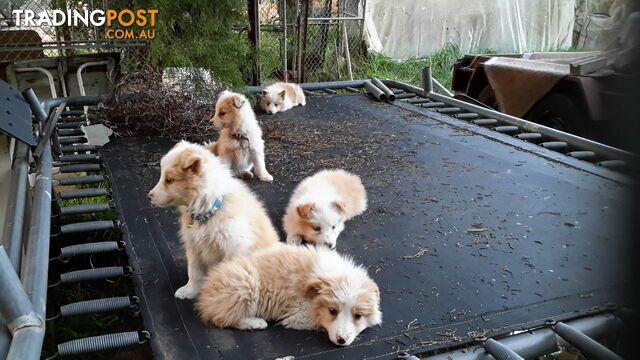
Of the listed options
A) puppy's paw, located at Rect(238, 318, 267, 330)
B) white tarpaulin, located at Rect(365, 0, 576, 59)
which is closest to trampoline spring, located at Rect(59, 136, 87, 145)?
puppy's paw, located at Rect(238, 318, 267, 330)

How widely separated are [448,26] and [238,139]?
797 centimetres

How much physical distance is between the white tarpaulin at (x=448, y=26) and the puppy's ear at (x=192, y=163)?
8764 millimetres

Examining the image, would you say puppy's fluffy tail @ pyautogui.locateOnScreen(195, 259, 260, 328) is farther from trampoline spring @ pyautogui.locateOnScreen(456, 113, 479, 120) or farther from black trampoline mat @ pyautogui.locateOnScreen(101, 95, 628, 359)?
trampoline spring @ pyautogui.locateOnScreen(456, 113, 479, 120)

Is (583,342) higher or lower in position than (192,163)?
lower

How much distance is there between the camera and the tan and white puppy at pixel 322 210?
270 cm

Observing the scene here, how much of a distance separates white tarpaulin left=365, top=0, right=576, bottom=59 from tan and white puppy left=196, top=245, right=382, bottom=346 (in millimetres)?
8846

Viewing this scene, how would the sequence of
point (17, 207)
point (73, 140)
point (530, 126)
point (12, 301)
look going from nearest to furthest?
point (12, 301) < point (17, 207) < point (73, 140) < point (530, 126)

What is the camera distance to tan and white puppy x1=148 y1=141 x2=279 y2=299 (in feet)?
7.30

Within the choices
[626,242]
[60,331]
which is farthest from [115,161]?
[626,242]

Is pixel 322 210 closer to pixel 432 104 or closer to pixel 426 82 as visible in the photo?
pixel 432 104

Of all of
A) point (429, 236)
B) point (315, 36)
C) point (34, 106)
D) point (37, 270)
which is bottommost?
point (429, 236)

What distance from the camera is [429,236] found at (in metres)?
2.84

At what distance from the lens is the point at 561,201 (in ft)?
10.8

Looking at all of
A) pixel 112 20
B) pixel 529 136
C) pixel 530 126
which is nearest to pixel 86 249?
pixel 112 20
